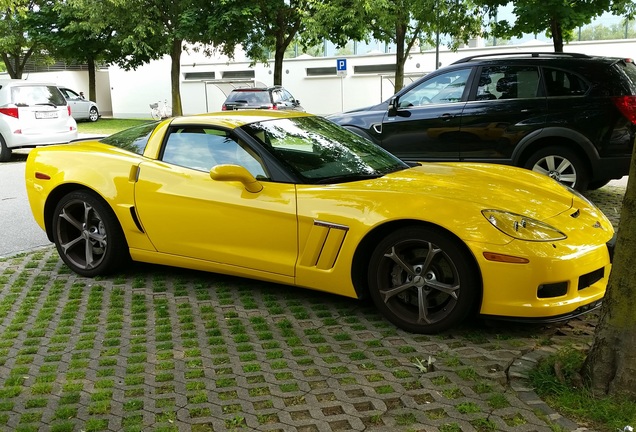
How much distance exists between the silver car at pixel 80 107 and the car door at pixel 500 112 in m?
25.6

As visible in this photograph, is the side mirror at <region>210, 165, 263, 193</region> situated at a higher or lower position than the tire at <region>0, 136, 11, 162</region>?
higher

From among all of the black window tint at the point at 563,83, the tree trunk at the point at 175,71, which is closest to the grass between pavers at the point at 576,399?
the black window tint at the point at 563,83

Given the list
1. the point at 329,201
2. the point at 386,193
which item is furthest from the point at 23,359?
the point at 386,193

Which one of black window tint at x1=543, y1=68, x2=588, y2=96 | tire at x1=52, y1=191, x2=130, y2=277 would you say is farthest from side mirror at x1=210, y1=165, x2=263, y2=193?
black window tint at x1=543, y1=68, x2=588, y2=96

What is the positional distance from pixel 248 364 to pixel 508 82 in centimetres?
582

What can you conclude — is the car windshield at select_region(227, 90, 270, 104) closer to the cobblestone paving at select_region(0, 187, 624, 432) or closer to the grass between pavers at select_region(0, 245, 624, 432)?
the grass between pavers at select_region(0, 245, 624, 432)

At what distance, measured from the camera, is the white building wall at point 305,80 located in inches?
1209

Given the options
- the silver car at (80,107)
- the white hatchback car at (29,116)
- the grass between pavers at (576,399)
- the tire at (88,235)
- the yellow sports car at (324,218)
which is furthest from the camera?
the silver car at (80,107)

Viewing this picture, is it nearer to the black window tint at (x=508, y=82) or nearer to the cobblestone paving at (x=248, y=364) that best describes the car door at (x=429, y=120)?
the black window tint at (x=508, y=82)

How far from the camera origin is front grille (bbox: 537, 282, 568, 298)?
3.80 m

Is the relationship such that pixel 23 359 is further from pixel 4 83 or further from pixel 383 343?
pixel 4 83

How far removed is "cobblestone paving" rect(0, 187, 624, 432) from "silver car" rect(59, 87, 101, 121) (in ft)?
89.4

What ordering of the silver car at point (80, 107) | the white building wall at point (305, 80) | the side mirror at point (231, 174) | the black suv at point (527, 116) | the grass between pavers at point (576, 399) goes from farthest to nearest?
Result: the white building wall at point (305, 80) → the silver car at point (80, 107) → the black suv at point (527, 116) → the side mirror at point (231, 174) → the grass between pavers at point (576, 399)

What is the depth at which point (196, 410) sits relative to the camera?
10.6ft
